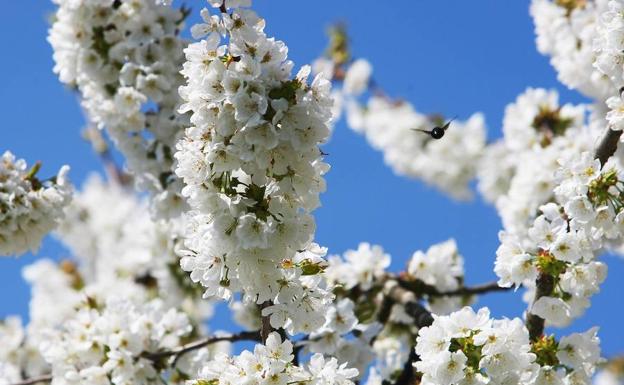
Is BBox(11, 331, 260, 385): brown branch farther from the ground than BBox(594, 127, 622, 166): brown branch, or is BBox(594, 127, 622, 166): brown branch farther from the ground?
BBox(594, 127, 622, 166): brown branch

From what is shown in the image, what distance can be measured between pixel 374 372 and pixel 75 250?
9211 mm

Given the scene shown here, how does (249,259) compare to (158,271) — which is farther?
(158,271)

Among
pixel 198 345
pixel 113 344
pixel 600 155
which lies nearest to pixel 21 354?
pixel 113 344

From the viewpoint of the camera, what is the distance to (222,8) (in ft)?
12.9

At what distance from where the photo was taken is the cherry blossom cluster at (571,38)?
653 cm

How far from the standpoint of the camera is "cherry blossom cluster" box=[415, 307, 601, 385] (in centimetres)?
400

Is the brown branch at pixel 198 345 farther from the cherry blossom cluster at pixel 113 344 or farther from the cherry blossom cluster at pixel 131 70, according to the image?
the cherry blossom cluster at pixel 131 70

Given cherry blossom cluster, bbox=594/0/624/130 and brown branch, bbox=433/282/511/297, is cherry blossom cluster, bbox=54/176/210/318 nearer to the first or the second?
brown branch, bbox=433/282/511/297

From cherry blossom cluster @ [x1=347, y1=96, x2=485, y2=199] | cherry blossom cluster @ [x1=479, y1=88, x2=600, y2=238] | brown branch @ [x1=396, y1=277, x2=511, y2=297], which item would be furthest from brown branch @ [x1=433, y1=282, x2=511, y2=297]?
cherry blossom cluster @ [x1=347, y1=96, x2=485, y2=199]

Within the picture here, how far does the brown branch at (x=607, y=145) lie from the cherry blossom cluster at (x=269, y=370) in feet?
6.06

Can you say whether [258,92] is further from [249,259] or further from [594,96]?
[594,96]

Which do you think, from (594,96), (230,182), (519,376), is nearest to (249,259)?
(230,182)

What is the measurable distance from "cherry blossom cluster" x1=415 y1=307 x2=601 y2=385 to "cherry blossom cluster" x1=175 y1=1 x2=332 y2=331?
87 centimetres

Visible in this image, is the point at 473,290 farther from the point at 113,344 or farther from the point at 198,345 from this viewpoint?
the point at 113,344
